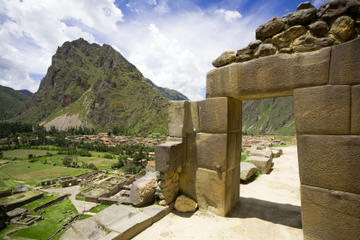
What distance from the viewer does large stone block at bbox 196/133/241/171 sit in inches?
144

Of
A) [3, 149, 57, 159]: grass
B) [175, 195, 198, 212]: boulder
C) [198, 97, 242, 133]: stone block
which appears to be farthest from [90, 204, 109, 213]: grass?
[3, 149, 57, 159]: grass

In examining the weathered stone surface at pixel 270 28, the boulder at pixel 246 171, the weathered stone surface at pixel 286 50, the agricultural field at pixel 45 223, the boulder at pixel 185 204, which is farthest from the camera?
the agricultural field at pixel 45 223

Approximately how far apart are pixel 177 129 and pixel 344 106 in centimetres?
295

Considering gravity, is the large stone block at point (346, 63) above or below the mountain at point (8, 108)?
below

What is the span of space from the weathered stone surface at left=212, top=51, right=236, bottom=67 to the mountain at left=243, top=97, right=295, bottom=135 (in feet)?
295

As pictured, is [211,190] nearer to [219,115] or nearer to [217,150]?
[217,150]

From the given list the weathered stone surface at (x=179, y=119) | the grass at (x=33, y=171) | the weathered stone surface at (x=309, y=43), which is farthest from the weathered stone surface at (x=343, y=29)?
the grass at (x=33, y=171)

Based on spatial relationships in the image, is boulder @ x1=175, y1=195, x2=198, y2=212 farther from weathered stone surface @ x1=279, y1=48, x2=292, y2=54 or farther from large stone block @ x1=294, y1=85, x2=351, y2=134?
weathered stone surface @ x1=279, y1=48, x2=292, y2=54

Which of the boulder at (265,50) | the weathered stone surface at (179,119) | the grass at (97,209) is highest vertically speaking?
the boulder at (265,50)

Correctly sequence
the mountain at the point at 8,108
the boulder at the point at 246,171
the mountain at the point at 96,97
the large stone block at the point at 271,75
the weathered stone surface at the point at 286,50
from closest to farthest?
the large stone block at the point at 271,75, the weathered stone surface at the point at 286,50, the boulder at the point at 246,171, the mountain at the point at 96,97, the mountain at the point at 8,108

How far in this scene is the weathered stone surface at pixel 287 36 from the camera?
2.93m

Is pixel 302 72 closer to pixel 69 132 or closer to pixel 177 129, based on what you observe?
pixel 177 129

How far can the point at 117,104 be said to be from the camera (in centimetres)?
11625

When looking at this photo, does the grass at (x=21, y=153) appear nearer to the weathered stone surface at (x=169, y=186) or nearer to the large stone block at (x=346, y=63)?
the weathered stone surface at (x=169, y=186)
